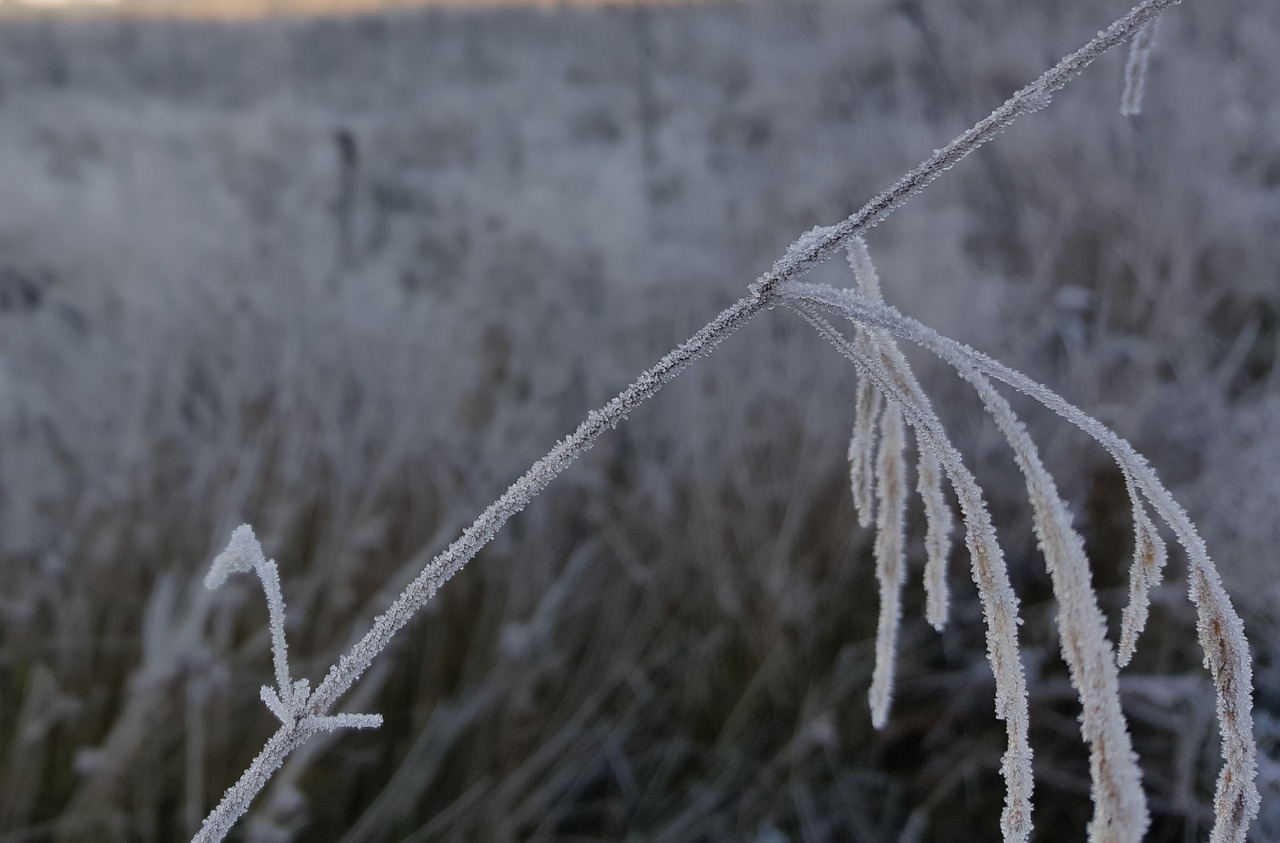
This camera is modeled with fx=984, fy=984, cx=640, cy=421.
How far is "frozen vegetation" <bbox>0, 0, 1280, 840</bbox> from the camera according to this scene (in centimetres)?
89

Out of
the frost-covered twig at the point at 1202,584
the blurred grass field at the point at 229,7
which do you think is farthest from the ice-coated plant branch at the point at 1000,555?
the blurred grass field at the point at 229,7

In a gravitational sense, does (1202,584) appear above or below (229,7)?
below

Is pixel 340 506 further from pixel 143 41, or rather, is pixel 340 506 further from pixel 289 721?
pixel 143 41

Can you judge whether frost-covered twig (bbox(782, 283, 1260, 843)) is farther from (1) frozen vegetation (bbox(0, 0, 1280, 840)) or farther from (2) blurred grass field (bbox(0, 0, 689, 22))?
(2) blurred grass field (bbox(0, 0, 689, 22))

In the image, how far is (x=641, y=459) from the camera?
4.03 feet

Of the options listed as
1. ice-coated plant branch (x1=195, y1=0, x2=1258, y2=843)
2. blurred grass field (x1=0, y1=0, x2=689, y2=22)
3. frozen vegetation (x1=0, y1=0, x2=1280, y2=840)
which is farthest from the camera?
blurred grass field (x1=0, y1=0, x2=689, y2=22)

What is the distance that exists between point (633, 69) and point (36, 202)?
1.31m

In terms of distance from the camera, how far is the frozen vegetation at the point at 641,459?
35.2 inches

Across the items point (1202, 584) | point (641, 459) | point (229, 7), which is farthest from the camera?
point (229, 7)

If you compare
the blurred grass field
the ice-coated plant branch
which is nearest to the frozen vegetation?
the ice-coated plant branch

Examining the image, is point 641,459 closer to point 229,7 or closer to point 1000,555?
point 1000,555

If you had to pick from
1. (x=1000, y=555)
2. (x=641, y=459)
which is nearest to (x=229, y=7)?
(x=641, y=459)

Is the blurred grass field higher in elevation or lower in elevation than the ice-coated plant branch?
higher

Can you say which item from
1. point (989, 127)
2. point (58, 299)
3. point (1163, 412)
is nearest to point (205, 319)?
point (58, 299)
